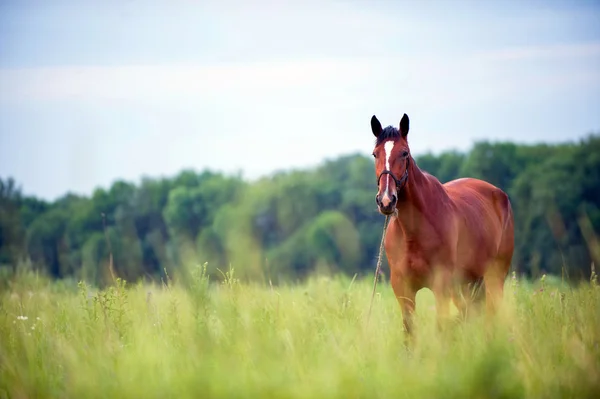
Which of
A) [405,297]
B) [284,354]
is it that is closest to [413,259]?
[405,297]

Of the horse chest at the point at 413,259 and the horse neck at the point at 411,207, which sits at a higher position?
the horse neck at the point at 411,207

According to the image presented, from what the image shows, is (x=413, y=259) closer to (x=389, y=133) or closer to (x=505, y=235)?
(x=389, y=133)

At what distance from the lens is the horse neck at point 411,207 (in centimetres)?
666

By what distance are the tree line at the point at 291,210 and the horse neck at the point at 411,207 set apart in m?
35.2

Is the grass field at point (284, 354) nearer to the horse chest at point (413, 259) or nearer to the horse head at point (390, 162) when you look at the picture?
the horse chest at point (413, 259)

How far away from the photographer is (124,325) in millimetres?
6070

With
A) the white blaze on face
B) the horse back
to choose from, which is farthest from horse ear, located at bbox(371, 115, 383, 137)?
the horse back

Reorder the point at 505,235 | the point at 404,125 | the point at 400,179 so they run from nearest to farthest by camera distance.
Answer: the point at 400,179
the point at 404,125
the point at 505,235

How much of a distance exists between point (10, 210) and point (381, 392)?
44.6 metres

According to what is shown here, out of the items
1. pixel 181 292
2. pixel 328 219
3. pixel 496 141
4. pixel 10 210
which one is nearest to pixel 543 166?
pixel 496 141

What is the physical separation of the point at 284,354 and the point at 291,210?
213ft

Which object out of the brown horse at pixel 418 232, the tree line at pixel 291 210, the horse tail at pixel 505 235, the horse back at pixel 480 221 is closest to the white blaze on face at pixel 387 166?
the brown horse at pixel 418 232

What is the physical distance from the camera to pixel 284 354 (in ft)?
16.9

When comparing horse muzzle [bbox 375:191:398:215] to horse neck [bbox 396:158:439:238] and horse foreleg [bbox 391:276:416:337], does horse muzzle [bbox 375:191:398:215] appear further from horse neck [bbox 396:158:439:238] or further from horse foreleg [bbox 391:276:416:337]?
horse foreleg [bbox 391:276:416:337]
